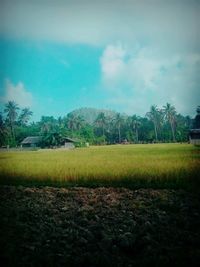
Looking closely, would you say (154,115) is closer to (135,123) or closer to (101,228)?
(135,123)

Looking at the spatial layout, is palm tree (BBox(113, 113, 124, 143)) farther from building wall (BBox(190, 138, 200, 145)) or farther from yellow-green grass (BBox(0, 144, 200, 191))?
building wall (BBox(190, 138, 200, 145))

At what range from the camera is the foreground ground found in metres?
2.09

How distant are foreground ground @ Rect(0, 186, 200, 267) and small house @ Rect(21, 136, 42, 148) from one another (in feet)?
1.80

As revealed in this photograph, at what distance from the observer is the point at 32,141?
3.46 m

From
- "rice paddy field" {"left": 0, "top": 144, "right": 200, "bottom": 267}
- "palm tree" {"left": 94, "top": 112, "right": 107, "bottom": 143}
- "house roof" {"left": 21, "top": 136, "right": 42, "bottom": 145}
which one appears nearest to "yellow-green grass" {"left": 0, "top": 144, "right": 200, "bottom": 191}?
"rice paddy field" {"left": 0, "top": 144, "right": 200, "bottom": 267}

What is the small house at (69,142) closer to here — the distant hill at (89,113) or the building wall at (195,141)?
the distant hill at (89,113)

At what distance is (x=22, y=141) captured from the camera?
343cm

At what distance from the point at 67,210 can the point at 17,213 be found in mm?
465

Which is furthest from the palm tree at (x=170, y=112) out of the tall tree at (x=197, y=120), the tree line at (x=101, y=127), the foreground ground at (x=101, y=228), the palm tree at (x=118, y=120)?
the foreground ground at (x=101, y=228)

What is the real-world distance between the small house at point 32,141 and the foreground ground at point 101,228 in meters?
0.55

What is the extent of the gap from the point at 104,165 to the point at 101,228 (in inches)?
39.1

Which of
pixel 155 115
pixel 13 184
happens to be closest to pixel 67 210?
pixel 13 184

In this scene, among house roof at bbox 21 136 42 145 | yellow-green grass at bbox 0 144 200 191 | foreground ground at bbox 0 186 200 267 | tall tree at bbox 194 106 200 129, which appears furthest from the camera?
house roof at bbox 21 136 42 145

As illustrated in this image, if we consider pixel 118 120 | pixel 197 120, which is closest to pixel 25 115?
pixel 118 120
